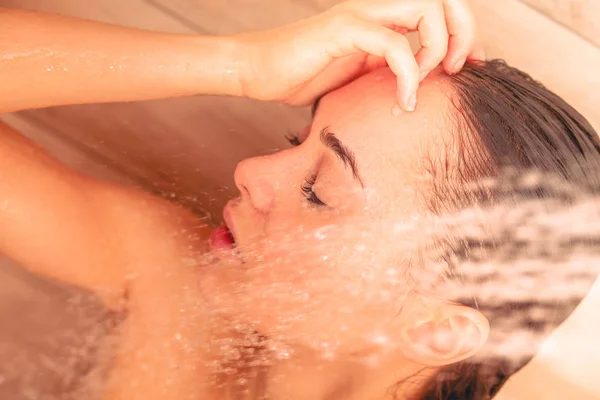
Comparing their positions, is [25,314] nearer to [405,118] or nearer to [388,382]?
[388,382]

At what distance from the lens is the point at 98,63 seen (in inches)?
31.8

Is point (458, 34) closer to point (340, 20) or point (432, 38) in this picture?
point (432, 38)

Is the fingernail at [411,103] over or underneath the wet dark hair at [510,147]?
over

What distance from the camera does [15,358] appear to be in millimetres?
997

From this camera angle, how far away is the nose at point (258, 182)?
79 cm

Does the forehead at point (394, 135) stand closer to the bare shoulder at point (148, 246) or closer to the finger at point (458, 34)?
the finger at point (458, 34)

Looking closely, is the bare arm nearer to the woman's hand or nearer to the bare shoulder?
the bare shoulder

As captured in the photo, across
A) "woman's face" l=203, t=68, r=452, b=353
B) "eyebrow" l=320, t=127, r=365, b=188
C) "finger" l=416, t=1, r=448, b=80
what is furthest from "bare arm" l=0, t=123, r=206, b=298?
"finger" l=416, t=1, r=448, b=80

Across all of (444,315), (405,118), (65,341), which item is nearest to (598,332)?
(444,315)

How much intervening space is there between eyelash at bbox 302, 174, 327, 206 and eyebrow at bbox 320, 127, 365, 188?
5cm

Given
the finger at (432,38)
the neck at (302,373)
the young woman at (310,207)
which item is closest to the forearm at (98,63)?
the young woman at (310,207)

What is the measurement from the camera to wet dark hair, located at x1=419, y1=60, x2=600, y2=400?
68cm

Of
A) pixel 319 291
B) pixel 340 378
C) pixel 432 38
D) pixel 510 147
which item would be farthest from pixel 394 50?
pixel 340 378

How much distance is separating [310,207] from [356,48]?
22 centimetres
